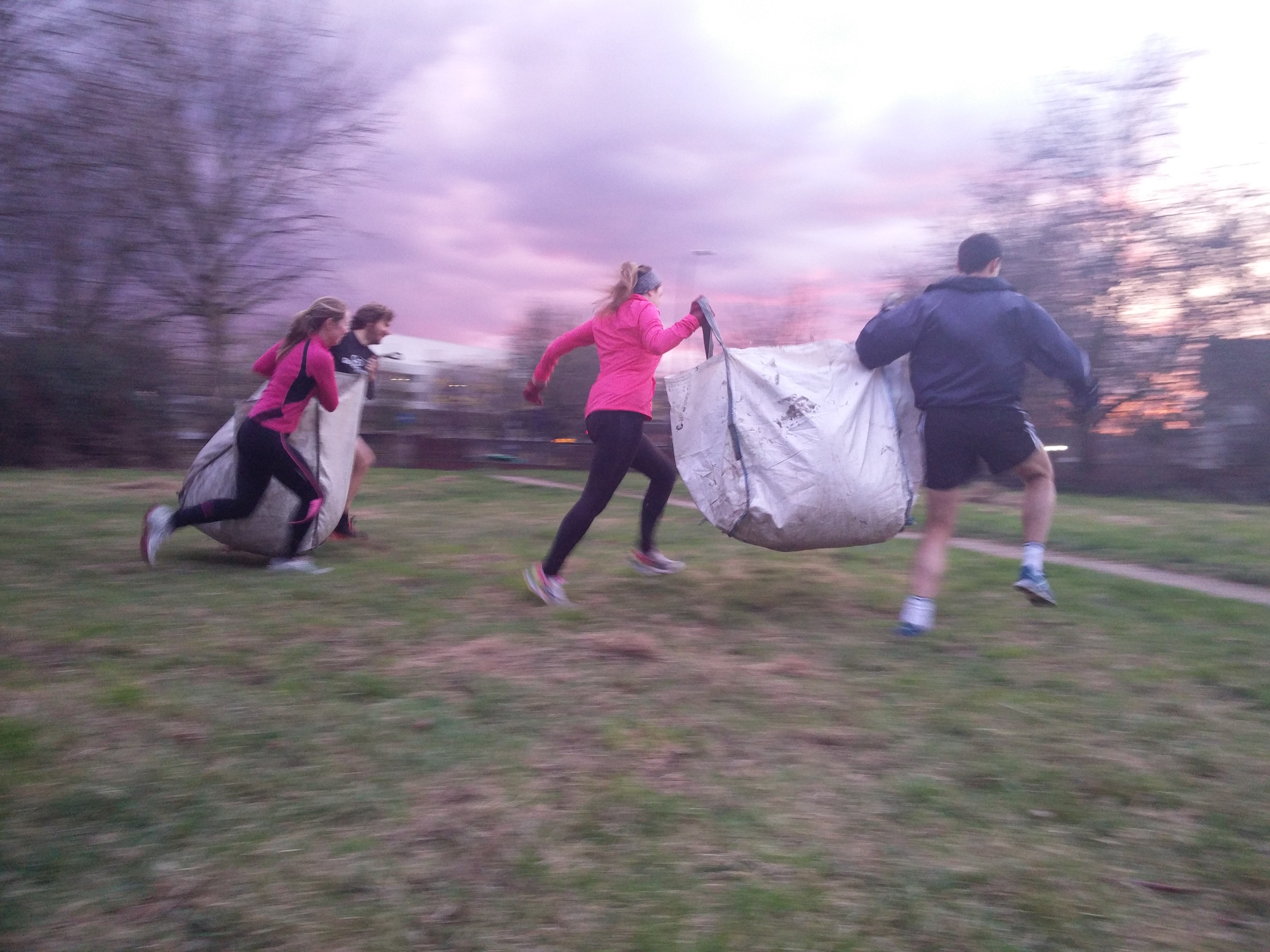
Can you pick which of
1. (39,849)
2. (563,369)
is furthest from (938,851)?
(563,369)

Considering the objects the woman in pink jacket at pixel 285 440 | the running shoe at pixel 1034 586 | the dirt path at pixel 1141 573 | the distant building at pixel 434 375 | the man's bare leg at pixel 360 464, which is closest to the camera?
the running shoe at pixel 1034 586

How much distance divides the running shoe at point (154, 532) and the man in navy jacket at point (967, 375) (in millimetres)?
3785

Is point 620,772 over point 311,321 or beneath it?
beneath

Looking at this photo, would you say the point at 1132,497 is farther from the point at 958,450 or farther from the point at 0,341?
the point at 0,341

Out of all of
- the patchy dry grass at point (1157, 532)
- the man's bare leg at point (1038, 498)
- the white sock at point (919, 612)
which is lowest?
the white sock at point (919, 612)

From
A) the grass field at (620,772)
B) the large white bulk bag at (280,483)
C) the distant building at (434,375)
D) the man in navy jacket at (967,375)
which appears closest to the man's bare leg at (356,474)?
the large white bulk bag at (280,483)

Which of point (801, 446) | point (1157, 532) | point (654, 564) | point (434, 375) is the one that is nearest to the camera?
point (801, 446)

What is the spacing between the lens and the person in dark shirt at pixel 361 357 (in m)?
5.77

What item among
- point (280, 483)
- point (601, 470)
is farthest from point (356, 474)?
point (601, 470)

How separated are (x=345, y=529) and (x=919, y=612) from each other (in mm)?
3966

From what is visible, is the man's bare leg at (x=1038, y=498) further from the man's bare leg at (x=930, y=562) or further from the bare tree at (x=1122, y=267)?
the bare tree at (x=1122, y=267)

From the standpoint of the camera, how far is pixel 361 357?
233 inches

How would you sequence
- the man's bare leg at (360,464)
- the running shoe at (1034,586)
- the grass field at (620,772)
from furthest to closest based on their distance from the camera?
the man's bare leg at (360,464), the running shoe at (1034,586), the grass field at (620,772)

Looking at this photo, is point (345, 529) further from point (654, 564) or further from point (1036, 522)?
point (1036, 522)
